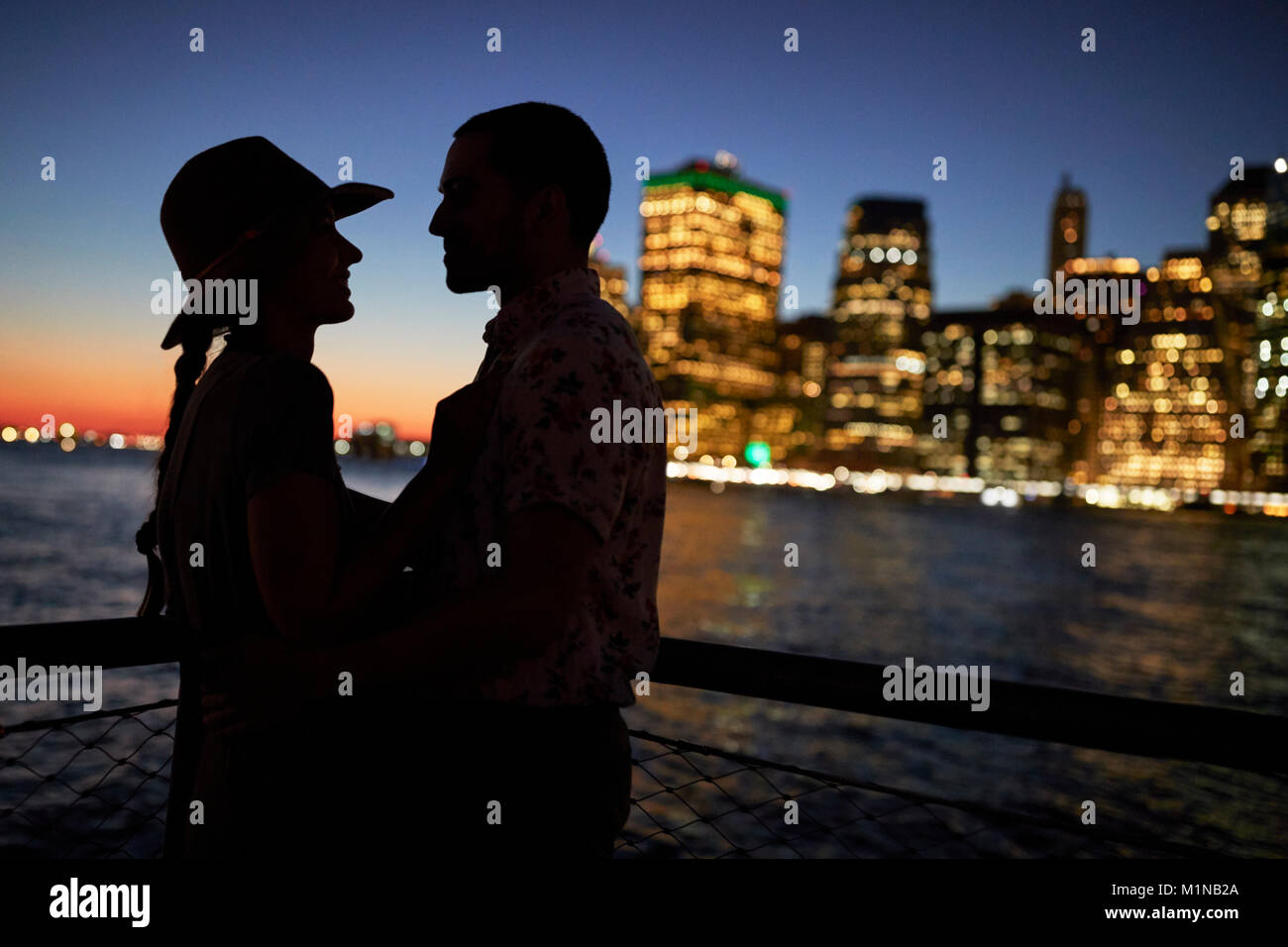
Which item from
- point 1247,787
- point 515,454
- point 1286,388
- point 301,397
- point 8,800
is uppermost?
point 1286,388

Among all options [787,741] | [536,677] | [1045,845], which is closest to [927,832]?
[1045,845]

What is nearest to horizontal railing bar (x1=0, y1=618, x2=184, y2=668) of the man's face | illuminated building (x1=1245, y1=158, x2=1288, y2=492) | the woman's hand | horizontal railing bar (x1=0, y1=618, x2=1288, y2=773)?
horizontal railing bar (x1=0, y1=618, x2=1288, y2=773)

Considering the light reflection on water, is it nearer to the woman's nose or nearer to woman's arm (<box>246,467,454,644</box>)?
the woman's nose

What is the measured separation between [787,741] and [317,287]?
22.4m

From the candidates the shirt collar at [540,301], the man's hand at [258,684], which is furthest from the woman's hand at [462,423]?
the man's hand at [258,684]

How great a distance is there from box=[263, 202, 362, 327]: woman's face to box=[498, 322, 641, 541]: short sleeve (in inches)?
23.8

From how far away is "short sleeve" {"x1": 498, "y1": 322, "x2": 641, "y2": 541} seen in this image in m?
1.80

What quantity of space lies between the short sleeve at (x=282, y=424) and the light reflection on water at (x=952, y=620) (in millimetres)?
2956

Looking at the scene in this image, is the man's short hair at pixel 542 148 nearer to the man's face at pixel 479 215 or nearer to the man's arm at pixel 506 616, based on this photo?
the man's face at pixel 479 215

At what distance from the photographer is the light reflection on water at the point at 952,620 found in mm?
21438

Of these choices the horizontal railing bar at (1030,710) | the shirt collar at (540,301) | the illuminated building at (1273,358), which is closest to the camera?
the shirt collar at (540,301)

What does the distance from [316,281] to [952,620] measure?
5099 cm
